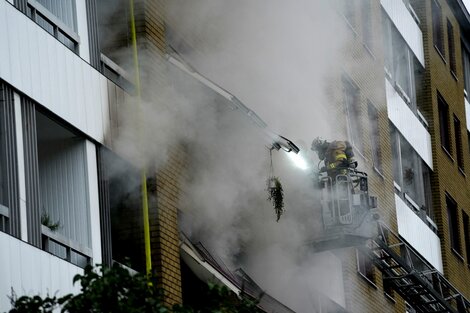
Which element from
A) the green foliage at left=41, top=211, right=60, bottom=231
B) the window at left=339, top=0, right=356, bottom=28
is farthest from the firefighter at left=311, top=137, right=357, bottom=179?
the green foliage at left=41, top=211, right=60, bottom=231

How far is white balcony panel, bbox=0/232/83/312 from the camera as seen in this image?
34.3ft

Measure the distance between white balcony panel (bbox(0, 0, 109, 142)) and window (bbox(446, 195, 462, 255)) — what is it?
1612 centimetres

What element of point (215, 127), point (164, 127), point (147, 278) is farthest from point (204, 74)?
point (147, 278)

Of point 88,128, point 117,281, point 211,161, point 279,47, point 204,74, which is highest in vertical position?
point 279,47

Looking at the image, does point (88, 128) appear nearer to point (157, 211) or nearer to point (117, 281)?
point (157, 211)

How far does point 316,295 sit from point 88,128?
6972mm

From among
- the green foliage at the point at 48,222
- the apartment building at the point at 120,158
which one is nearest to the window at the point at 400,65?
the apartment building at the point at 120,158

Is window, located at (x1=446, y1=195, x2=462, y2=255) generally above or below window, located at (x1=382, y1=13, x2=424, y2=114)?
below

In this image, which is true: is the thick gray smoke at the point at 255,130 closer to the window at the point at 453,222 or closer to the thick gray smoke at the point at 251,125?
the thick gray smoke at the point at 251,125

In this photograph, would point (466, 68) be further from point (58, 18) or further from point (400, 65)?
point (58, 18)

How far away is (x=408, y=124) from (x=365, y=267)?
4.80 meters

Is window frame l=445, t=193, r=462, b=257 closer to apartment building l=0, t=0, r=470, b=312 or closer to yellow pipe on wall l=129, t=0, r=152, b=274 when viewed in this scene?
apartment building l=0, t=0, r=470, b=312

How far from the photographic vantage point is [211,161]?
1591 centimetres

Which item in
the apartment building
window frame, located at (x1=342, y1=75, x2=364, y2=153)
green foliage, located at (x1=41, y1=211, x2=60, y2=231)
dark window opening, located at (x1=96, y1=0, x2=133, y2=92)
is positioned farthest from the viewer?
window frame, located at (x1=342, y1=75, x2=364, y2=153)
